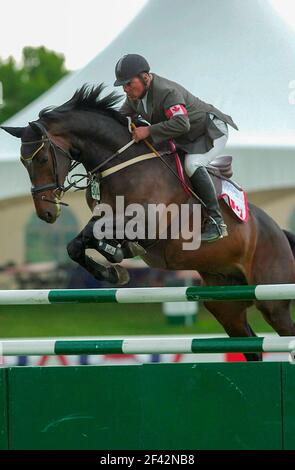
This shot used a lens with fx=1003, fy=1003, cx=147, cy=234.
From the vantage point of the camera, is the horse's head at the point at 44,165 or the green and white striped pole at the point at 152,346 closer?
the green and white striped pole at the point at 152,346

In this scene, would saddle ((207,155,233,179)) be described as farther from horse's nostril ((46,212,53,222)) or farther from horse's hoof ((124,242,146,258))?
horse's nostril ((46,212,53,222))

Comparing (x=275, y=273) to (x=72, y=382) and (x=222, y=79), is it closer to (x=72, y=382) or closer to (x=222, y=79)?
(x=72, y=382)

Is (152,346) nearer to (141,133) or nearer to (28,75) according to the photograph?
(141,133)

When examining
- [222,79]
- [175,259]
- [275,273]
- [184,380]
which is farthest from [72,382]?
[222,79]

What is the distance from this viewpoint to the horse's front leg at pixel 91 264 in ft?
17.0

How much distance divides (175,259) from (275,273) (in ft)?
2.35

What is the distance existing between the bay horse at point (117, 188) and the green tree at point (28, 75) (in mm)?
29984

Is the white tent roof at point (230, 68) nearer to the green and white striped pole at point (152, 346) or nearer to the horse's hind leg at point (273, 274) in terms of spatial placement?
the horse's hind leg at point (273, 274)

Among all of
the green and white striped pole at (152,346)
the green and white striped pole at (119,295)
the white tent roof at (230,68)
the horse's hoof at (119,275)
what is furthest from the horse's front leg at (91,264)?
the white tent roof at (230,68)

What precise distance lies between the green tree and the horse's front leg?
30.4m

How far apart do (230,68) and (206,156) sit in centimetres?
478

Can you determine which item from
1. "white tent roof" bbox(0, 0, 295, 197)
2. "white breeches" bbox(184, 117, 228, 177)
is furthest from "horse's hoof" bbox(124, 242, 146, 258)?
"white tent roof" bbox(0, 0, 295, 197)

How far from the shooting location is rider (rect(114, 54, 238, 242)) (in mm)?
5289

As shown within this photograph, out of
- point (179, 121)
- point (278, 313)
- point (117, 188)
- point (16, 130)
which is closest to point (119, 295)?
point (117, 188)
